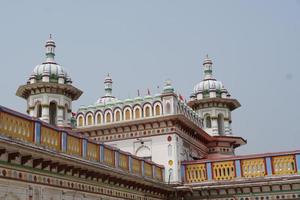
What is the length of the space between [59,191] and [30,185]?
1728 millimetres

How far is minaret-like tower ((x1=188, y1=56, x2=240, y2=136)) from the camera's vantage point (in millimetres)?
34750

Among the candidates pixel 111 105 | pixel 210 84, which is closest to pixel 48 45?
pixel 111 105

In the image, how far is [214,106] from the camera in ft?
115

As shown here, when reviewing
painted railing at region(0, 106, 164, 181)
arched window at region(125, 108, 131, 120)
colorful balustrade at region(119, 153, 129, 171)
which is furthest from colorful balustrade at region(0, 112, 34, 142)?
arched window at region(125, 108, 131, 120)

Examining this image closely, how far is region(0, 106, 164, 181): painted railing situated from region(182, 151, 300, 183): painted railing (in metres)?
2.51

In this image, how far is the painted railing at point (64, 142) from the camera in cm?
1369

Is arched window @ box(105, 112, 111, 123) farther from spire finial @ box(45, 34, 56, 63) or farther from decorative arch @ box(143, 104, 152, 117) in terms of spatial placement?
spire finial @ box(45, 34, 56, 63)

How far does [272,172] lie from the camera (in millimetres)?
23234

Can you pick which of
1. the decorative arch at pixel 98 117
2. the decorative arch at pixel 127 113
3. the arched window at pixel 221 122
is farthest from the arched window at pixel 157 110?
the arched window at pixel 221 122

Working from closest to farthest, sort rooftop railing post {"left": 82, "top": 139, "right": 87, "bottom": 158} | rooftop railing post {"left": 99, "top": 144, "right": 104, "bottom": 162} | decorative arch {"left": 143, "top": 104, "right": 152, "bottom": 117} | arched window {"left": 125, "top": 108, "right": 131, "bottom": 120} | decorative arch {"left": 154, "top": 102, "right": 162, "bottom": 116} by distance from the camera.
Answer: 1. rooftop railing post {"left": 82, "top": 139, "right": 87, "bottom": 158}
2. rooftop railing post {"left": 99, "top": 144, "right": 104, "bottom": 162}
3. decorative arch {"left": 154, "top": 102, "right": 162, "bottom": 116}
4. decorative arch {"left": 143, "top": 104, "right": 152, "bottom": 117}
5. arched window {"left": 125, "top": 108, "right": 131, "bottom": 120}

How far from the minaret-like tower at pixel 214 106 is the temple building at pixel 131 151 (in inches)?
2.7

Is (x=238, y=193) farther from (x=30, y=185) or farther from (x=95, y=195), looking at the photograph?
(x=30, y=185)

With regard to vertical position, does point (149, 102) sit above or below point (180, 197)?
above

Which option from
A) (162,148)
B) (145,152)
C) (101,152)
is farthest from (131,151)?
(101,152)
